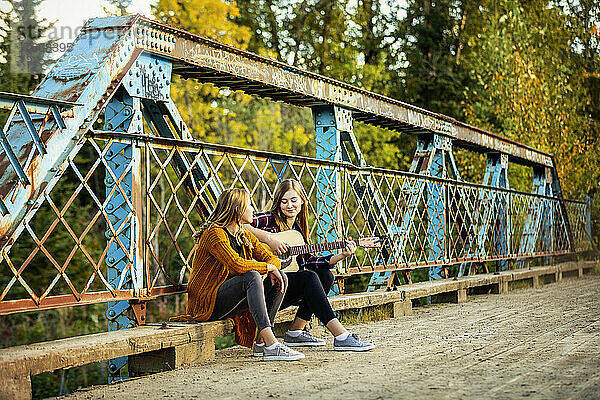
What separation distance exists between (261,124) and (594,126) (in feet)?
34.6

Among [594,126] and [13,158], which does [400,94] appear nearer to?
[594,126]

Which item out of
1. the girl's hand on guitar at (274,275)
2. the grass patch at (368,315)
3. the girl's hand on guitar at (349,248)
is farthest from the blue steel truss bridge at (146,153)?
the girl's hand on guitar at (349,248)

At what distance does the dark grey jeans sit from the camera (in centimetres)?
561

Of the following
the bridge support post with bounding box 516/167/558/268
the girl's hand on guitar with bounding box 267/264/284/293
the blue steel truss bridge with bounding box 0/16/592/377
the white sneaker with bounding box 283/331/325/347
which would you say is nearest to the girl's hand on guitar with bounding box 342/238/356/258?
the white sneaker with bounding box 283/331/325/347

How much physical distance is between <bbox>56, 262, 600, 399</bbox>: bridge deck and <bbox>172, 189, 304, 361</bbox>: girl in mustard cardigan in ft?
0.70

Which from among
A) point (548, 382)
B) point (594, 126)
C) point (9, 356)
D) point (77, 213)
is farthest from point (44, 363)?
point (594, 126)

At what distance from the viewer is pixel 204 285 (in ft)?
19.0

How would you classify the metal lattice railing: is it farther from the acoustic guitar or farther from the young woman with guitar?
the acoustic guitar

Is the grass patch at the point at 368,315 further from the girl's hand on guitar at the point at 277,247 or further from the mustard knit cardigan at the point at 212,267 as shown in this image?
the mustard knit cardigan at the point at 212,267

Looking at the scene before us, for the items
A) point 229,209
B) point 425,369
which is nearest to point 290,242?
point 229,209

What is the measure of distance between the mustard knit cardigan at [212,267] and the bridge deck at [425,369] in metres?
0.39

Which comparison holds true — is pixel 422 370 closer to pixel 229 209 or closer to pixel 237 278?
pixel 237 278

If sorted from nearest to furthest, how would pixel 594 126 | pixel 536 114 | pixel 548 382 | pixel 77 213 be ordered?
1. pixel 548 382
2. pixel 77 213
3. pixel 536 114
4. pixel 594 126

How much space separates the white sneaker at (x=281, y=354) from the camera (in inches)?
220
